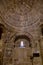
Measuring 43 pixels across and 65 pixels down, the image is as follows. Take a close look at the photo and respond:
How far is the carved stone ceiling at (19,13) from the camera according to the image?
9.81 metres

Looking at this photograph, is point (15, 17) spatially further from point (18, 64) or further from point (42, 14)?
point (18, 64)

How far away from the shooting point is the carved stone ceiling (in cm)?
981

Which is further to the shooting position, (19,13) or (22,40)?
(19,13)

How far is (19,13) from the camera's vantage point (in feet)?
33.2

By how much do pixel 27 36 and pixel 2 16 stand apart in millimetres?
1813

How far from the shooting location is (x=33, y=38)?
924 centimetres

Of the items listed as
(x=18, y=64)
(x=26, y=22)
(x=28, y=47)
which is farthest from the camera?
(x=26, y=22)

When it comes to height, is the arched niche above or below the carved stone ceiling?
below

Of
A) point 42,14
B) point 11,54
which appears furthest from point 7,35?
point 42,14

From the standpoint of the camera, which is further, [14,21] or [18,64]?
[14,21]

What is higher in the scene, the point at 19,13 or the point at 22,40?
the point at 19,13

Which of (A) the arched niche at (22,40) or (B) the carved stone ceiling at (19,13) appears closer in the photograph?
(A) the arched niche at (22,40)

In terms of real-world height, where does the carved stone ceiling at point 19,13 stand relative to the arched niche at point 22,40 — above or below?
above

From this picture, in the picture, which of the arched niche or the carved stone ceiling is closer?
the arched niche
